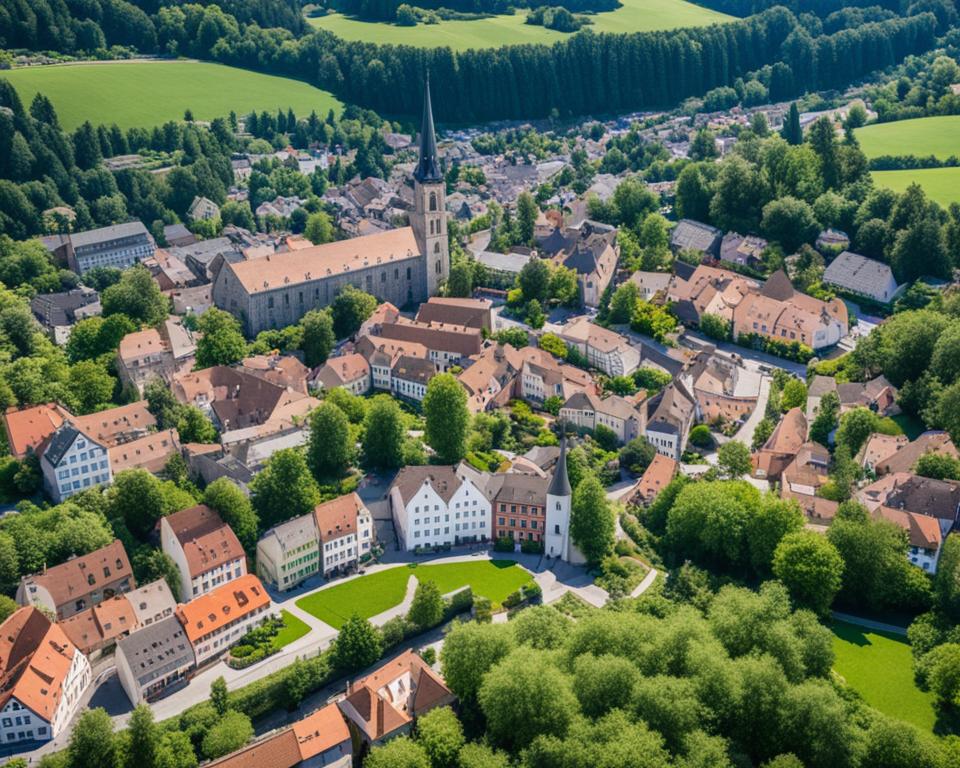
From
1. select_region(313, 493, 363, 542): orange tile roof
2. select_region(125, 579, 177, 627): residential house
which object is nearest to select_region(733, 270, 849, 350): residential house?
select_region(313, 493, 363, 542): orange tile roof

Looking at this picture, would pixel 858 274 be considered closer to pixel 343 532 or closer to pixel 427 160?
pixel 427 160

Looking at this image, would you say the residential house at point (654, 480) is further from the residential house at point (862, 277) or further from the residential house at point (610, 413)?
the residential house at point (862, 277)

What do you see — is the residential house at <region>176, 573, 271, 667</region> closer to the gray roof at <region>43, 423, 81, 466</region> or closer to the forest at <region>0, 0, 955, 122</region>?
the gray roof at <region>43, 423, 81, 466</region>

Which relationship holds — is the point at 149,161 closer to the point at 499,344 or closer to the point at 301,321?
the point at 301,321

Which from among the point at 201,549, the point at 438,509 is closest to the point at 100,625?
the point at 201,549

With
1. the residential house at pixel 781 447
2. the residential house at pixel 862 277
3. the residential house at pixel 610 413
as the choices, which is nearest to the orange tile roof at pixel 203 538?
the residential house at pixel 610 413

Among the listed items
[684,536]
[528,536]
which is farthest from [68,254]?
[684,536]
